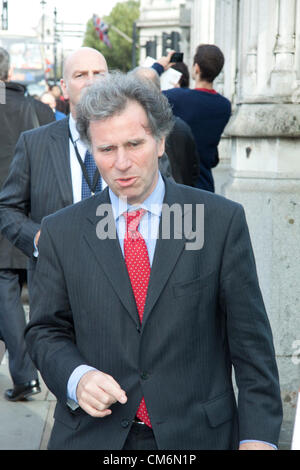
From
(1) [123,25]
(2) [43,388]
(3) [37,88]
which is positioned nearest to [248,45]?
(2) [43,388]

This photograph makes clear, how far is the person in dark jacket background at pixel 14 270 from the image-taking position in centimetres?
576

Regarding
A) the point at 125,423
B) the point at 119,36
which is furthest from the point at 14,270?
the point at 119,36

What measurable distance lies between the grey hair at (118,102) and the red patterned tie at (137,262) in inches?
10.8

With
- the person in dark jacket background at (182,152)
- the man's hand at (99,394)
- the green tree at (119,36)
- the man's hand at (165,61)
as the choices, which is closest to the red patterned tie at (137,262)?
the man's hand at (99,394)

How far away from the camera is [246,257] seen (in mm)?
2551

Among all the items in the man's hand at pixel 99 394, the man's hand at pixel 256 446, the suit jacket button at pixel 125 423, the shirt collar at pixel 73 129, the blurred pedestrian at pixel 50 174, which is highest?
the shirt collar at pixel 73 129

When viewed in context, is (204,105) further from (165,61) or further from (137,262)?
(137,262)

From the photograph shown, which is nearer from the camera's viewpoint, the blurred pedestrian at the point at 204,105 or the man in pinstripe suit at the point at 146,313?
the man in pinstripe suit at the point at 146,313

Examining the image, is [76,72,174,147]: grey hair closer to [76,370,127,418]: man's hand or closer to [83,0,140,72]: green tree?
[76,370,127,418]: man's hand

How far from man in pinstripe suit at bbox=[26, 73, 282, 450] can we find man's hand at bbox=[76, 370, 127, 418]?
0.07m

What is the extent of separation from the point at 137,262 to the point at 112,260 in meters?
0.08

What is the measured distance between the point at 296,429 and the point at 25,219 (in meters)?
2.40

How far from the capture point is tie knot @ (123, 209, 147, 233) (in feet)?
8.48

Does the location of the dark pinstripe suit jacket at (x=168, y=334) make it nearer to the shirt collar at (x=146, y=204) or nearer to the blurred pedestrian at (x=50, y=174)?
the shirt collar at (x=146, y=204)
